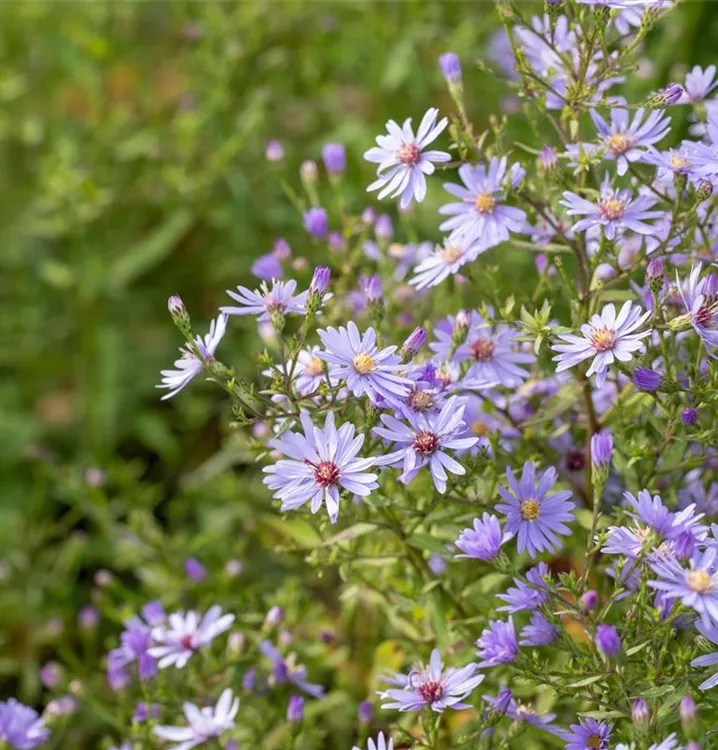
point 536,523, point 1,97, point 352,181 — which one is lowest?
point 536,523

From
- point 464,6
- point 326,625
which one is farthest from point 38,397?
point 464,6

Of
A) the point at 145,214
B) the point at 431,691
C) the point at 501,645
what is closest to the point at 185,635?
the point at 431,691

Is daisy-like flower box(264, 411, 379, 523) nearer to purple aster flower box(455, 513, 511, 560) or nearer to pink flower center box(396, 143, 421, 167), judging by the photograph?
purple aster flower box(455, 513, 511, 560)

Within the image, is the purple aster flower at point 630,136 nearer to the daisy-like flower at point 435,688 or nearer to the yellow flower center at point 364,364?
the yellow flower center at point 364,364

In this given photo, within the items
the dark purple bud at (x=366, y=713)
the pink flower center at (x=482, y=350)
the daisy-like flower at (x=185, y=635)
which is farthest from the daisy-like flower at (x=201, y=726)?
the pink flower center at (x=482, y=350)

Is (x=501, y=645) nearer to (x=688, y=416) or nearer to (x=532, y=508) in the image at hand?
(x=532, y=508)

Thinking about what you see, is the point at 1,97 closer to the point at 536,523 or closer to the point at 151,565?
the point at 151,565

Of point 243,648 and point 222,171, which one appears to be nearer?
point 243,648
